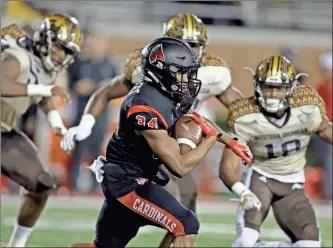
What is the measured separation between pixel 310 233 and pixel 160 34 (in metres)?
6.33

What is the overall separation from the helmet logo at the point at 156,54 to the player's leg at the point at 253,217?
150cm

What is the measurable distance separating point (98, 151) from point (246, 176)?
13.0ft

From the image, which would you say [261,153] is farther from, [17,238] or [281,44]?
[281,44]

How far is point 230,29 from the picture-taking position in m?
12.2

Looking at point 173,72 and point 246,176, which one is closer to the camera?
point 173,72

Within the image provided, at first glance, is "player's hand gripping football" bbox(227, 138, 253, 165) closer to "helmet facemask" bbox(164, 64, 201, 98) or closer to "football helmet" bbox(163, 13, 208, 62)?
"helmet facemask" bbox(164, 64, 201, 98)

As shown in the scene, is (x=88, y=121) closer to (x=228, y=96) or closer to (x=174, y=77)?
(x=228, y=96)

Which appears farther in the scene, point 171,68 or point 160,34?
point 160,34

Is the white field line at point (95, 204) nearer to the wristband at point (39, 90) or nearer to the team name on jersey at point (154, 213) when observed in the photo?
the wristband at point (39, 90)

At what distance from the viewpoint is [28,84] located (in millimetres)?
6008

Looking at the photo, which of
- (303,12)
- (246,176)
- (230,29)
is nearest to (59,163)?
(230,29)

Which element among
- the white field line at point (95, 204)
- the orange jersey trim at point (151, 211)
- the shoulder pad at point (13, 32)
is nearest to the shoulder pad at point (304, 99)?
the orange jersey trim at point (151, 211)

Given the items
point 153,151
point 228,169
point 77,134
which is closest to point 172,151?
point 153,151

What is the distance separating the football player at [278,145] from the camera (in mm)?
5684
